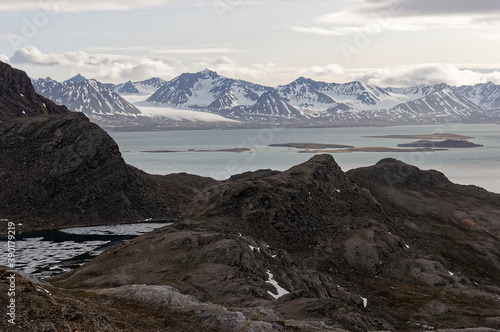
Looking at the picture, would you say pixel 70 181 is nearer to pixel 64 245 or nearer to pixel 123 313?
pixel 64 245

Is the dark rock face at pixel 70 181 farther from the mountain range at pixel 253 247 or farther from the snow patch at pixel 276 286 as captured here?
the snow patch at pixel 276 286

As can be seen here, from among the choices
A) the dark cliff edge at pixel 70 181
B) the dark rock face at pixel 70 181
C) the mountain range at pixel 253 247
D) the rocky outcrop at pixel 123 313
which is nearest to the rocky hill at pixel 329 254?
the mountain range at pixel 253 247

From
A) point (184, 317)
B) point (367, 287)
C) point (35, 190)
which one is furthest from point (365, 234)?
point (35, 190)

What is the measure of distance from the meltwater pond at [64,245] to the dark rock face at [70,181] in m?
8.33

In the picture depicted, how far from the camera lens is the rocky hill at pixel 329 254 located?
6762 cm

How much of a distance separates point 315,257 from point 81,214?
78.9m

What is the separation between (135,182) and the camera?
16862 cm

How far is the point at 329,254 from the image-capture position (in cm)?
9538

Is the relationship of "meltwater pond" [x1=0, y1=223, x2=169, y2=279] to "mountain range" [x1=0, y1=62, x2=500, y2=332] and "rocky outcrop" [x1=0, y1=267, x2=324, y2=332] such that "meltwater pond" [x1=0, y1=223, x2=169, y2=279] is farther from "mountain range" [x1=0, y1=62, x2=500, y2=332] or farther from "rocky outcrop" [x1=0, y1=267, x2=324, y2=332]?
"rocky outcrop" [x1=0, y1=267, x2=324, y2=332]

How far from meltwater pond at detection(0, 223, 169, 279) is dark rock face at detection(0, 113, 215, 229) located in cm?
833

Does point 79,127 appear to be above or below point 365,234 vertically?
above

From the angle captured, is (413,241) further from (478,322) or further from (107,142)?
(107,142)

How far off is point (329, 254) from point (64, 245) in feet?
193

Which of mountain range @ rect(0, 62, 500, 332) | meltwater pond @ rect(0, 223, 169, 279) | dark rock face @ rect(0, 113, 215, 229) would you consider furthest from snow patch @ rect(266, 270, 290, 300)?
dark rock face @ rect(0, 113, 215, 229)
